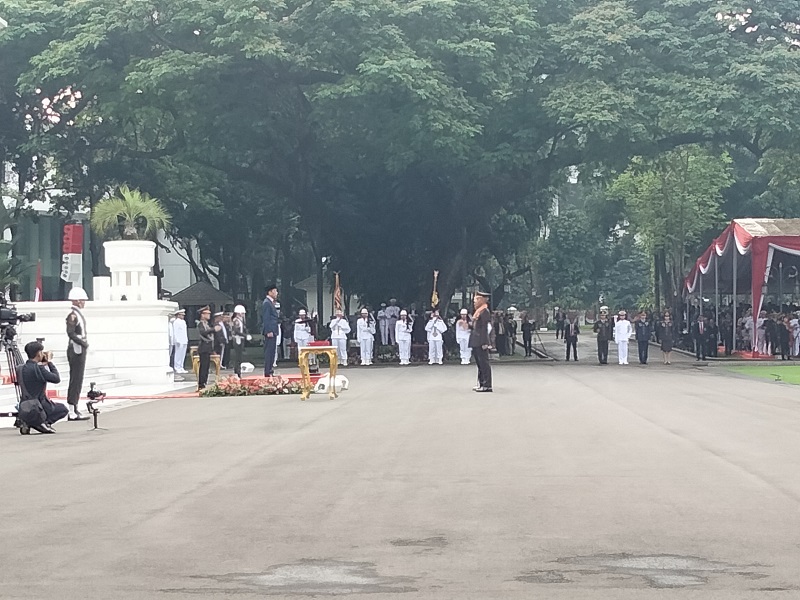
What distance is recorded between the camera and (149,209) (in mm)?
36781

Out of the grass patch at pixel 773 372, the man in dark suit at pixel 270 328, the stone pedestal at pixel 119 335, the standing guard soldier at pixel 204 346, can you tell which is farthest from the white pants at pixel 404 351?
the standing guard soldier at pixel 204 346

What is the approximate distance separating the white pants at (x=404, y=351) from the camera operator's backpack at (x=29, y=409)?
22.9m

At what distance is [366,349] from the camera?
3962 cm

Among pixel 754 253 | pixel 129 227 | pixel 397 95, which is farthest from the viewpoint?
pixel 754 253

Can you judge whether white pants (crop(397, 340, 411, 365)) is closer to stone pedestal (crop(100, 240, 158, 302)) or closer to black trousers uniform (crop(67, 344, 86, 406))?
stone pedestal (crop(100, 240, 158, 302))

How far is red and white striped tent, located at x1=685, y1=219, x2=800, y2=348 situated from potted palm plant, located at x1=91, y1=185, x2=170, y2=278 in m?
17.6

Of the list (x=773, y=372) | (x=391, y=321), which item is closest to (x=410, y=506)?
(x=773, y=372)

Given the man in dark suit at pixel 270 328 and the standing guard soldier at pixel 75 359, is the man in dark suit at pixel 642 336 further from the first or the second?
the standing guard soldier at pixel 75 359

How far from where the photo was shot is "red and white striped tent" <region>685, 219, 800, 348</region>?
37531 millimetres


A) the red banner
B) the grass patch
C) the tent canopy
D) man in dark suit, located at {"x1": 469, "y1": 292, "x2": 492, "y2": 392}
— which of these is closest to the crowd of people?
the tent canopy

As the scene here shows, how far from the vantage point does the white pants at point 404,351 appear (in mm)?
39062

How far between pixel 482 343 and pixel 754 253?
56.2 ft

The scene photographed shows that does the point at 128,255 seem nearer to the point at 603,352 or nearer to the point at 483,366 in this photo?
the point at 483,366

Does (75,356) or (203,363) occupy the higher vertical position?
(75,356)
